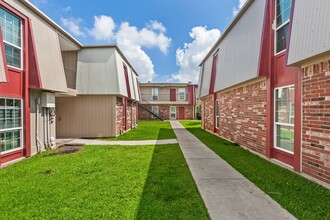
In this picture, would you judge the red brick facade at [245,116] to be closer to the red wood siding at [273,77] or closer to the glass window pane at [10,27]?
the red wood siding at [273,77]

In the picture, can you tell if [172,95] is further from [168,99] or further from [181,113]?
[181,113]

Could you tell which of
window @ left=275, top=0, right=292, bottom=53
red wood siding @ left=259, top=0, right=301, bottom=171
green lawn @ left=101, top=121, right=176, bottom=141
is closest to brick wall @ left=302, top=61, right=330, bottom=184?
red wood siding @ left=259, top=0, right=301, bottom=171

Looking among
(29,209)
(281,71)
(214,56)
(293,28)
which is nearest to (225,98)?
(214,56)

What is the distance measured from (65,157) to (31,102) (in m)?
2.65

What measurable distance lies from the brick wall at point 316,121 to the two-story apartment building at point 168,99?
26.7 meters

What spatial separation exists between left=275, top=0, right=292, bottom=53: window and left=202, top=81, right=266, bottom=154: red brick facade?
4.65 feet

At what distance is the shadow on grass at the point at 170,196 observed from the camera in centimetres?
325

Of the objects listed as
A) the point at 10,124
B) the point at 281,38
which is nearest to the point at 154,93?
the point at 10,124

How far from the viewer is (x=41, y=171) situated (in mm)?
5723

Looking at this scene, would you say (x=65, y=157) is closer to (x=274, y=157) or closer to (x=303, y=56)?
(x=274, y=157)

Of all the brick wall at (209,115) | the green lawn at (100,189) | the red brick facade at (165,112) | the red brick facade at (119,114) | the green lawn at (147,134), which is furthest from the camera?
the red brick facade at (165,112)

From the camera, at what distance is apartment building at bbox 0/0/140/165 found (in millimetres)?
6672

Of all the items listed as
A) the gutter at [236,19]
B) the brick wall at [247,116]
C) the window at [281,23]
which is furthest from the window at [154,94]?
the window at [281,23]

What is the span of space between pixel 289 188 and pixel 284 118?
8.64 feet
